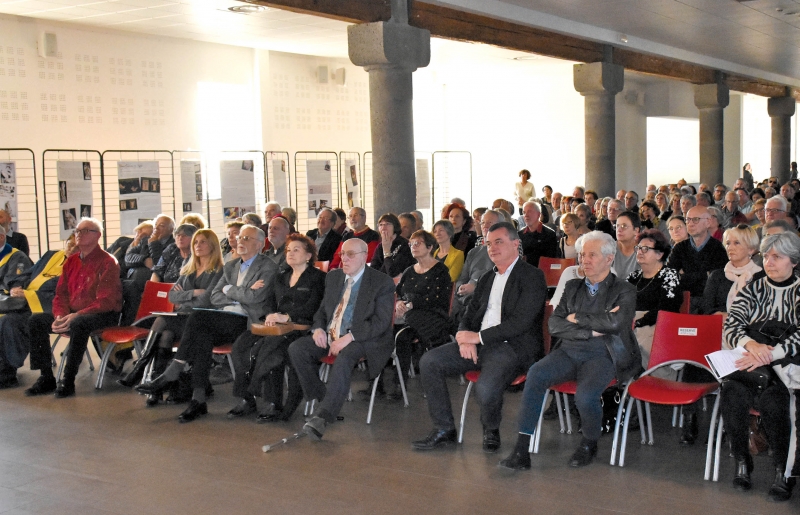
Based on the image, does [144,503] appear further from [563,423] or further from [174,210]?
[174,210]

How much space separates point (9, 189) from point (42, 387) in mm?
3919

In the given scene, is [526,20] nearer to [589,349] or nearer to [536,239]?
[536,239]

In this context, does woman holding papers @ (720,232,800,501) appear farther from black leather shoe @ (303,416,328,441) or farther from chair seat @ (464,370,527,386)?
black leather shoe @ (303,416,328,441)

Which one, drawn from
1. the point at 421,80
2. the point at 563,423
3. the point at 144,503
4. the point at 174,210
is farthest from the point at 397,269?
the point at 421,80

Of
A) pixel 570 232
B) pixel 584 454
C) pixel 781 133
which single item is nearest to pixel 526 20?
pixel 570 232

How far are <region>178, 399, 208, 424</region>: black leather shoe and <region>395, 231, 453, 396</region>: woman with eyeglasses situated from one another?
143 cm

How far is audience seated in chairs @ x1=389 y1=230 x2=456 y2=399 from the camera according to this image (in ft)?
19.7

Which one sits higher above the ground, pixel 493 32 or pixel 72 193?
pixel 493 32

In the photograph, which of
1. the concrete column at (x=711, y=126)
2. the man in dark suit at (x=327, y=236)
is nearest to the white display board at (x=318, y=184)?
the man in dark suit at (x=327, y=236)

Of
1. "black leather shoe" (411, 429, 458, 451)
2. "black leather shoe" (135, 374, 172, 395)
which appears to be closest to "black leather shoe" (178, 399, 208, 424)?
"black leather shoe" (135, 374, 172, 395)

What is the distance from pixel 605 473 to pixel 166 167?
9817 mm

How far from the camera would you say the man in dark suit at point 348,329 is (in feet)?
18.0

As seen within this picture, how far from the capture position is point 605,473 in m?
4.52

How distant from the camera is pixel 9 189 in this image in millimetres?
9594
